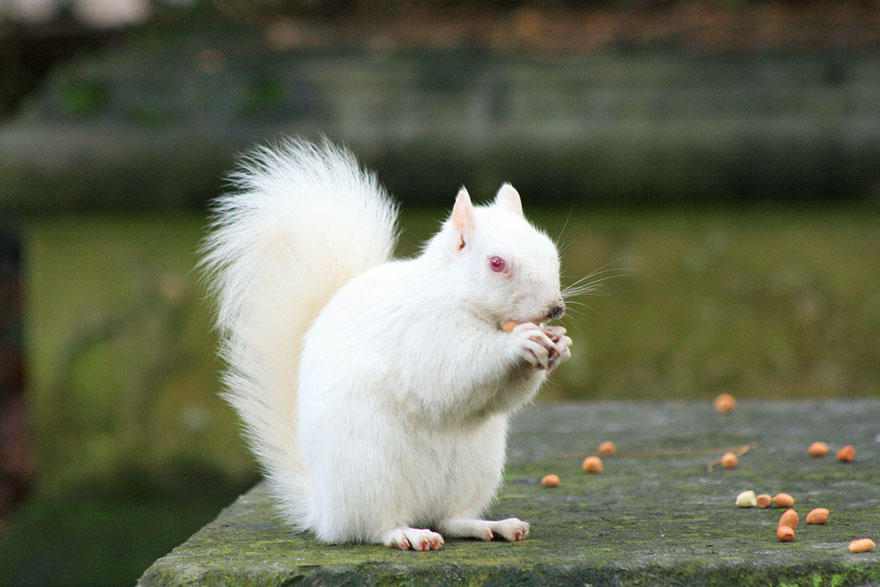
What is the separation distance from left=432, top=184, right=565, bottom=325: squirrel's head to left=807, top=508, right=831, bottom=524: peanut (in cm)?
50

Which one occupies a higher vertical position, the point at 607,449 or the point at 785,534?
the point at 607,449

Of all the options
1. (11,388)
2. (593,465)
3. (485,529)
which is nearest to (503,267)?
(485,529)

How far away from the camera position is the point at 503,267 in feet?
4.79

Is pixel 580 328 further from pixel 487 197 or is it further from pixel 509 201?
pixel 509 201

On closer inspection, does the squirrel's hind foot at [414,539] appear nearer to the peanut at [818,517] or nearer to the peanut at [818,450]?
the peanut at [818,517]

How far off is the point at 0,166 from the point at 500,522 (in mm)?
2384

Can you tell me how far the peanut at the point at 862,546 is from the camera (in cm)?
138

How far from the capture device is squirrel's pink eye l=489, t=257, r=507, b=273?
1460 mm

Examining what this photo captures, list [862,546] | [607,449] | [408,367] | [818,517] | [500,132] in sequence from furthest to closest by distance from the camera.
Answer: [500,132] < [607,449] < [818,517] < [408,367] < [862,546]

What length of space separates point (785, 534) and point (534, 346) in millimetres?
426

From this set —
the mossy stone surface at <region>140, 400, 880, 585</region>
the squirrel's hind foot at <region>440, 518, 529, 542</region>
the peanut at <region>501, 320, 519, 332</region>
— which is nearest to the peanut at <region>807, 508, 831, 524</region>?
the mossy stone surface at <region>140, 400, 880, 585</region>

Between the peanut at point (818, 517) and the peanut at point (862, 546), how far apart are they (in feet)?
0.65

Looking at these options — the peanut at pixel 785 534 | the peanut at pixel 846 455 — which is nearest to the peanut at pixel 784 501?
the peanut at pixel 785 534

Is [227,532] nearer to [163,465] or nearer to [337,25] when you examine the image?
[163,465]
